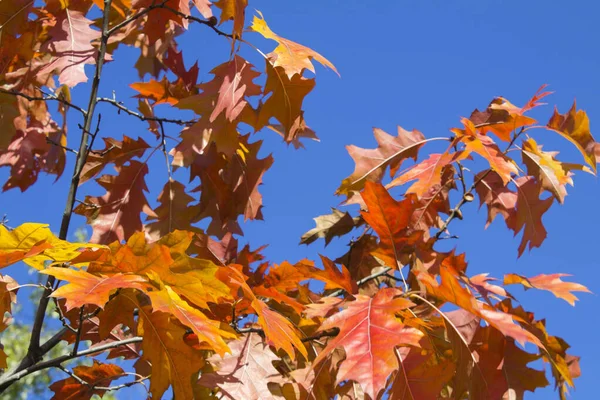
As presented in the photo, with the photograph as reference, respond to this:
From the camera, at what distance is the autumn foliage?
51.6 inches

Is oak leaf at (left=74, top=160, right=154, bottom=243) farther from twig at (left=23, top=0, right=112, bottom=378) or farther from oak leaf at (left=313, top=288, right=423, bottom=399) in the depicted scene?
oak leaf at (left=313, top=288, right=423, bottom=399)

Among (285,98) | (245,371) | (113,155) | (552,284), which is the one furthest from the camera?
(113,155)

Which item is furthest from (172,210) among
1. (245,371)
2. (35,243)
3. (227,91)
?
(35,243)

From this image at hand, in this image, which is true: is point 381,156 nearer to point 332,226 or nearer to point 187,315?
point 332,226

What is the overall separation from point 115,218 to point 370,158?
85 cm

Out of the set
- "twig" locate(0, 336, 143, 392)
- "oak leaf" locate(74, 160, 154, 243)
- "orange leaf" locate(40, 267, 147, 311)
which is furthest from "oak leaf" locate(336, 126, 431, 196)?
"orange leaf" locate(40, 267, 147, 311)

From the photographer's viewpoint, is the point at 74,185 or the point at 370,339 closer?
the point at 370,339

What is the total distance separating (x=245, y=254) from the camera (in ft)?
6.21

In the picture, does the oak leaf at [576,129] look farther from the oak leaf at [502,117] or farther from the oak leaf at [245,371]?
the oak leaf at [245,371]

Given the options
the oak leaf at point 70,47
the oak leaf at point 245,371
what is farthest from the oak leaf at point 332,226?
the oak leaf at point 70,47

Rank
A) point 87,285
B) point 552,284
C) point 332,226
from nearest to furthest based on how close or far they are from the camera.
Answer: point 87,285
point 552,284
point 332,226

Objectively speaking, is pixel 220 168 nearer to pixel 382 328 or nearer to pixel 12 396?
pixel 382 328

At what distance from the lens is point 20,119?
2.51 metres

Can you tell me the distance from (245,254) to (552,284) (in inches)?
33.8
